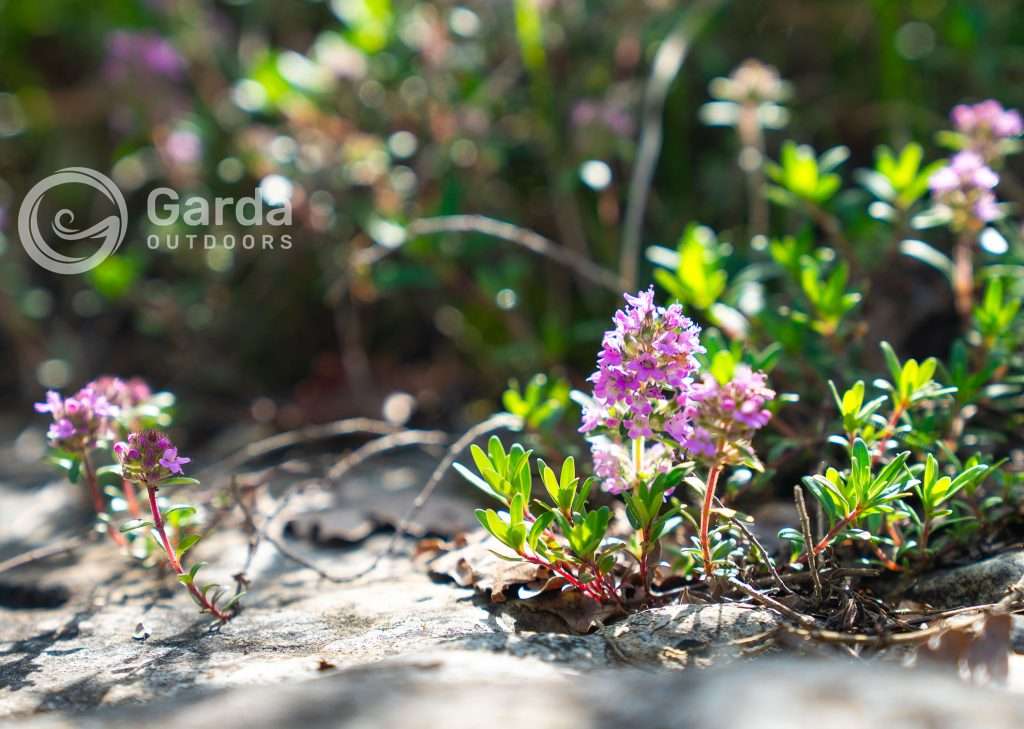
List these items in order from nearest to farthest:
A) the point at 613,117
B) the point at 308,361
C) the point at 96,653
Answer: the point at 96,653
the point at 613,117
the point at 308,361

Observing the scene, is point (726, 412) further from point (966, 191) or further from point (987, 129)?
point (987, 129)

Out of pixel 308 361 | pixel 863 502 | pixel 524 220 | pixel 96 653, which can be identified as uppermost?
pixel 524 220

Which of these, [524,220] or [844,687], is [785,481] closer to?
[844,687]

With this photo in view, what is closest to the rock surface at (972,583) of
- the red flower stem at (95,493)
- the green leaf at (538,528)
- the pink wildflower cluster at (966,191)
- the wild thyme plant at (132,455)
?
the green leaf at (538,528)

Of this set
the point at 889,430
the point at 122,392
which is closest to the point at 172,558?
the point at 122,392

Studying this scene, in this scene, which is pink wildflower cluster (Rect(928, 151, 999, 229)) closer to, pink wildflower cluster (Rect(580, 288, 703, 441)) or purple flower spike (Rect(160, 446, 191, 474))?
pink wildflower cluster (Rect(580, 288, 703, 441))

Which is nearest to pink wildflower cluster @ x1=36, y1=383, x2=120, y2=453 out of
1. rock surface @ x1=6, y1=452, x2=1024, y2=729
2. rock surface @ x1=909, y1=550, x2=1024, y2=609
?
rock surface @ x1=6, y1=452, x2=1024, y2=729

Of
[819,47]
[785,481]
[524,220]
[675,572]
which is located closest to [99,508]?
[675,572]
